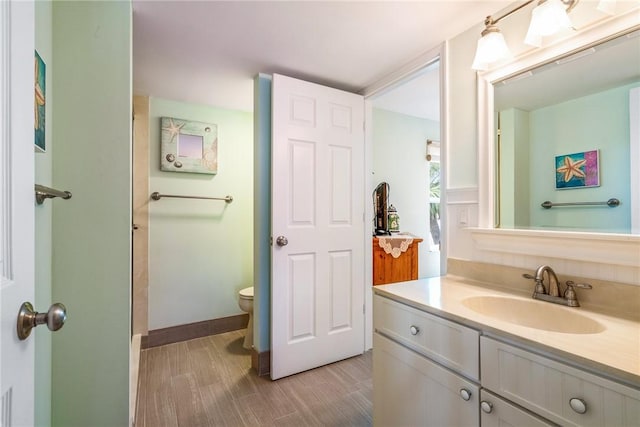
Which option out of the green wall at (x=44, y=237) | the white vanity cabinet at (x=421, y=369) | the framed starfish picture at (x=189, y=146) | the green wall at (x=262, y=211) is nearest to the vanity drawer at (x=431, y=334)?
the white vanity cabinet at (x=421, y=369)

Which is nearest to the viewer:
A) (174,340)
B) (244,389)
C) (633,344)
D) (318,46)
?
(633,344)

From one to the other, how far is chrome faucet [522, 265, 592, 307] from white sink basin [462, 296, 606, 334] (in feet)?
0.10

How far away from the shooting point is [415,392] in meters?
1.17

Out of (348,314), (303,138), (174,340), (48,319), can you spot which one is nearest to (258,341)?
(348,314)

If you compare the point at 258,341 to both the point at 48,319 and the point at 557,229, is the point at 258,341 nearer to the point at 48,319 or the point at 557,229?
the point at 48,319

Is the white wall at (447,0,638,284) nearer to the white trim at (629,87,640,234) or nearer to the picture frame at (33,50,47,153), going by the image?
the white trim at (629,87,640,234)

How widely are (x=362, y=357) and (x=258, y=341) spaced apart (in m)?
0.83

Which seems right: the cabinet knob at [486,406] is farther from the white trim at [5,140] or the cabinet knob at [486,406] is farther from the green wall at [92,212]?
the green wall at [92,212]

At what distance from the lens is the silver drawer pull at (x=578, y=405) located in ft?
2.36

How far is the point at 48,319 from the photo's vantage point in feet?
1.76

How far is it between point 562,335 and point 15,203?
131cm

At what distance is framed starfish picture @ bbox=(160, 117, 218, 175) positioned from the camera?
8.42 ft

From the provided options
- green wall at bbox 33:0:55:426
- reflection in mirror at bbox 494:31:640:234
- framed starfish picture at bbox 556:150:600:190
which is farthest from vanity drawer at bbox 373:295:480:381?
green wall at bbox 33:0:55:426

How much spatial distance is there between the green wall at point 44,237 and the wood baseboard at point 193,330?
4.74 ft
